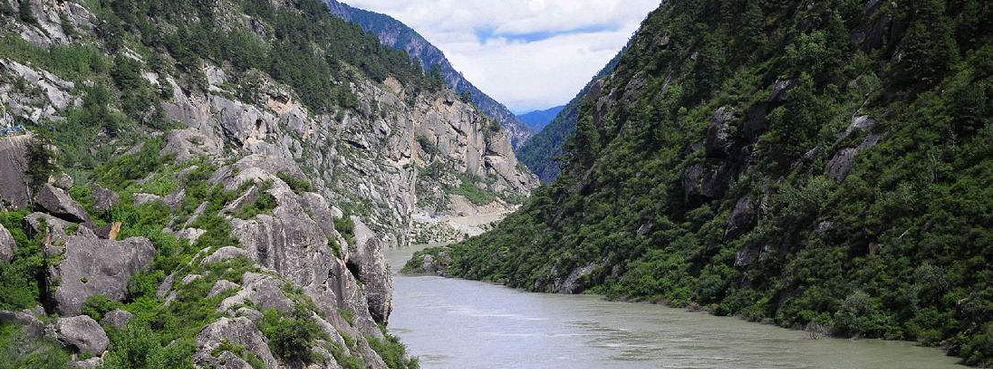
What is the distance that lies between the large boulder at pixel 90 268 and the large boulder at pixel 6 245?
1.15 meters

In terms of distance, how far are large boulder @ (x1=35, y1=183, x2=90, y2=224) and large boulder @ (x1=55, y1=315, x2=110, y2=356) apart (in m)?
6.17

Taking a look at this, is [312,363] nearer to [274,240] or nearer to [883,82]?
[274,240]

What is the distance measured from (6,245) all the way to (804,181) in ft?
194

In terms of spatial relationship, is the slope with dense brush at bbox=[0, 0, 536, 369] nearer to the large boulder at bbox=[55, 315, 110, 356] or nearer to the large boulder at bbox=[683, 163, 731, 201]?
the large boulder at bbox=[55, 315, 110, 356]

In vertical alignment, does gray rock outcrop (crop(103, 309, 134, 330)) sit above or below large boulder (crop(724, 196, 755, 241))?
below

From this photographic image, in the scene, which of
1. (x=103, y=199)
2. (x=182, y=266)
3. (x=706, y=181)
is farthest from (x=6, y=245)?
(x=706, y=181)

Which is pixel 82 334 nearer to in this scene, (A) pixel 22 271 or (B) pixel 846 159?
(A) pixel 22 271

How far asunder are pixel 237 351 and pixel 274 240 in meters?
9.98

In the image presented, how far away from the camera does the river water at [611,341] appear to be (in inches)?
1992

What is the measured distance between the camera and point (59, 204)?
3369 centimetres

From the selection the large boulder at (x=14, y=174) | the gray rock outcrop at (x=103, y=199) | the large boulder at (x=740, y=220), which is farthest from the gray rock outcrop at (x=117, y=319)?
the large boulder at (x=740, y=220)

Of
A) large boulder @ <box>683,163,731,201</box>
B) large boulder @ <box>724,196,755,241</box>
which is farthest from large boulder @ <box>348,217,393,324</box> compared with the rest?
large boulder @ <box>683,163,731,201</box>

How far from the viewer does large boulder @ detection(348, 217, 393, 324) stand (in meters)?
46.2

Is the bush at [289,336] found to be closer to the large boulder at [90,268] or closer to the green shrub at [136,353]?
the green shrub at [136,353]
